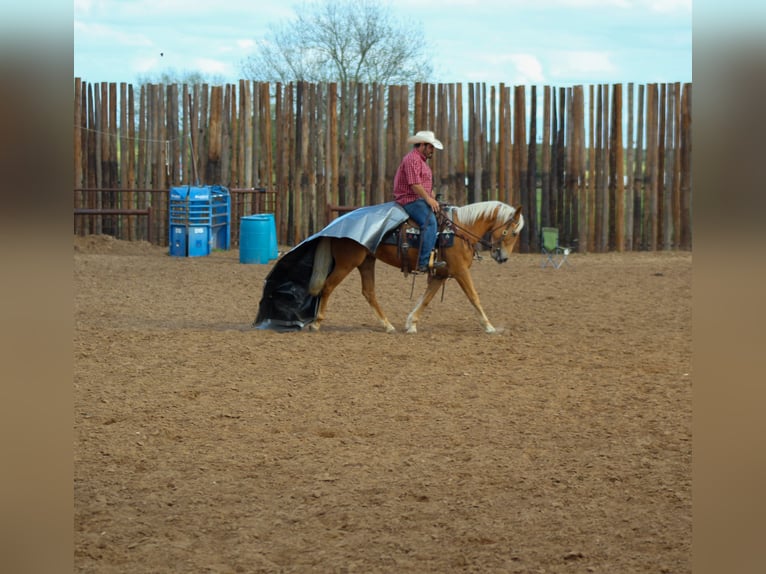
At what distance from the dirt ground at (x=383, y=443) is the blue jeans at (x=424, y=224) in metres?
0.84

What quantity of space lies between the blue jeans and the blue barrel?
23.2ft

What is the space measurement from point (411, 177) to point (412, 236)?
61cm

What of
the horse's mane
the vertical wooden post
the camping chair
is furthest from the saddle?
the vertical wooden post

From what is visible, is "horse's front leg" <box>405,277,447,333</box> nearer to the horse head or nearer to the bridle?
the bridle

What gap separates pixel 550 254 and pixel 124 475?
13.4m

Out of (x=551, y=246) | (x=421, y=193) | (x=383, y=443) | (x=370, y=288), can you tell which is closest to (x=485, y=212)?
(x=421, y=193)

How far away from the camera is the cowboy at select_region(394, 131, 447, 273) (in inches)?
393

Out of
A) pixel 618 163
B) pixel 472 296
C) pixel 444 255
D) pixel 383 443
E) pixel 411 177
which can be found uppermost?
pixel 618 163

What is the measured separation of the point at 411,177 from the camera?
32.8ft

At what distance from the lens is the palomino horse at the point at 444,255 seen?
397 inches

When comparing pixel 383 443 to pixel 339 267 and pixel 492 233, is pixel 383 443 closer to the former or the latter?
pixel 339 267
